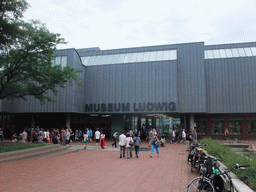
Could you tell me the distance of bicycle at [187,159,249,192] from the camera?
5016 millimetres

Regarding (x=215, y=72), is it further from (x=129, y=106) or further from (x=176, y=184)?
(x=176, y=184)

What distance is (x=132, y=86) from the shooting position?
2848 centimetres

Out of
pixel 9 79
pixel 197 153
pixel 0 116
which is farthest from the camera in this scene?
pixel 0 116

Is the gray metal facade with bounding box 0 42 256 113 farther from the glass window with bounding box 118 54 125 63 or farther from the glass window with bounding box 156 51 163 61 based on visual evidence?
the glass window with bounding box 118 54 125 63

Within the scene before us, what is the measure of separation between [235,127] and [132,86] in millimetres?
16371

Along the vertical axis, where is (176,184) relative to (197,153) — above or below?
below

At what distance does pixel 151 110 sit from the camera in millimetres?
27438

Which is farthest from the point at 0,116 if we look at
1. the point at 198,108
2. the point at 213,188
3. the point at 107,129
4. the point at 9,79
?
the point at 213,188

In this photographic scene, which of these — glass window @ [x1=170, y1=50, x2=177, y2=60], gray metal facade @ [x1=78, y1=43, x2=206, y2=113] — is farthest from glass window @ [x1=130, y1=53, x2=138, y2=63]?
glass window @ [x1=170, y1=50, x2=177, y2=60]

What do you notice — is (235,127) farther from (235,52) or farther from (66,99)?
(66,99)

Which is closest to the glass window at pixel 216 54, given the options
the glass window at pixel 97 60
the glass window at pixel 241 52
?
the glass window at pixel 241 52

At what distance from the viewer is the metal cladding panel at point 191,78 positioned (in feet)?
88.7

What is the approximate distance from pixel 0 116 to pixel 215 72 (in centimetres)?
3327

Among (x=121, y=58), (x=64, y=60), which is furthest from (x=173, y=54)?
(x=64, y=60)
